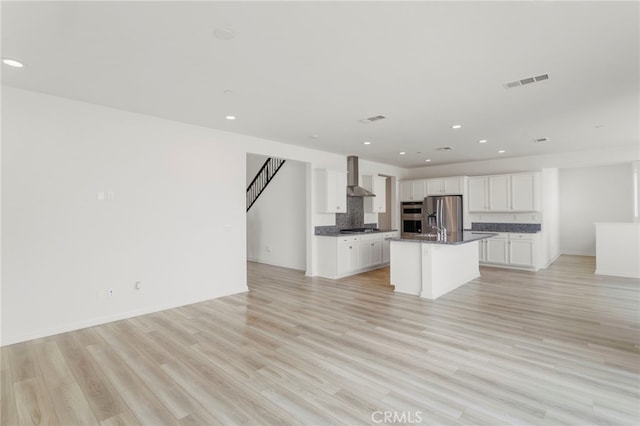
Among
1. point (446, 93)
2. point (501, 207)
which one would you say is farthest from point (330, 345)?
point (501, 207)

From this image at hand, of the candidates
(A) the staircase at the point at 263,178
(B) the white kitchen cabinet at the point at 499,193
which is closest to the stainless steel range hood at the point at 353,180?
(A) the staircase at the point at 263,178

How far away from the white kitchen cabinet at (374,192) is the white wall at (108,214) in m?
3.70

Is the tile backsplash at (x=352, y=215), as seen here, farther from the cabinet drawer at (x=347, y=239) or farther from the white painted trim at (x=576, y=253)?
the white painted trim at (x=576, y=253)

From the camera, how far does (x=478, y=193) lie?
8164mm

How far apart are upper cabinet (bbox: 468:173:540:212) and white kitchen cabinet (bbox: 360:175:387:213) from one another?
230 cm

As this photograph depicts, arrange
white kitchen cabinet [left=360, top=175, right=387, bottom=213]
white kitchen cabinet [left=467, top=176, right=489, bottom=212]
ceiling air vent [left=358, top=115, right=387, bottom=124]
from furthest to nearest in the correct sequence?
1. white kitchen cabinet [left=360, top=175, right=387, bottom=213]
2. white kitchen cabinet [left=467, top=176, right=489, bottom=212]
3. ceiling air vent [left=358, top=115, right=387, bottom=124]

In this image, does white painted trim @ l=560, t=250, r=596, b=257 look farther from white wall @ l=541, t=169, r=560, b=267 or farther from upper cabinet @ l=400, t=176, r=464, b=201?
upper cabinet @ l=400, t=176, r=464, b=201

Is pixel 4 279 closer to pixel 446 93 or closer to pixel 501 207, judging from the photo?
pixel 446 93

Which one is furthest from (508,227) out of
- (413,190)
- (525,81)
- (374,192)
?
(525,81)

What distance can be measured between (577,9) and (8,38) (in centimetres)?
422

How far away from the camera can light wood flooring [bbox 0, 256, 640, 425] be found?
2166 mm

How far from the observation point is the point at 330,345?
10.6ft

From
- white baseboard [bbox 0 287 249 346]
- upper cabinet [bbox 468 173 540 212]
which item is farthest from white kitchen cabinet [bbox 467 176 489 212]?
white baseboard [bbox 0 287 249 346]

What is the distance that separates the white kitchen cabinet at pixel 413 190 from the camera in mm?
8969
